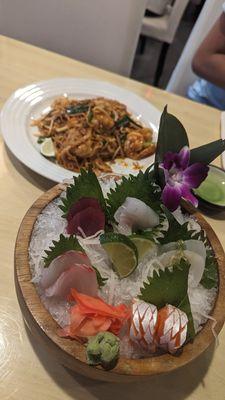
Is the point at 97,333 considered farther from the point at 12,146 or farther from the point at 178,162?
the point at 12,146

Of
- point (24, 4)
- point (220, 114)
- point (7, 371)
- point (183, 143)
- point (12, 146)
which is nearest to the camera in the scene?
point (7, 371)

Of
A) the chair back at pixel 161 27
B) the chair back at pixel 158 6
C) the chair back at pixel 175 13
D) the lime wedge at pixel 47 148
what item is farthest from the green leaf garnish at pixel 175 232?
the chair back at pixel 158 6

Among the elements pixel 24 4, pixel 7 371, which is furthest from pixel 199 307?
pixel 24 4

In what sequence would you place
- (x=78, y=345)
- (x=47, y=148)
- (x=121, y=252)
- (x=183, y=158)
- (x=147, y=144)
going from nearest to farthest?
1. (x=78, y=345)
2. (x=121, y=252)
3. (x=183, y=158)
4. (x=47, y=148)
5. (x=147, y=144)

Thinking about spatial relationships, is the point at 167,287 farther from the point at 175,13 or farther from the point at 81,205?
the point at 175,13

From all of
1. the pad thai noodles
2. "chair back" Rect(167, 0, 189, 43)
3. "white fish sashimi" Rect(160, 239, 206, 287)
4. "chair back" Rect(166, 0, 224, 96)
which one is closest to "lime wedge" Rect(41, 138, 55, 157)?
the pad thai noodles

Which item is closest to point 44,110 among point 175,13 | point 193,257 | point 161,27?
point 193,257
